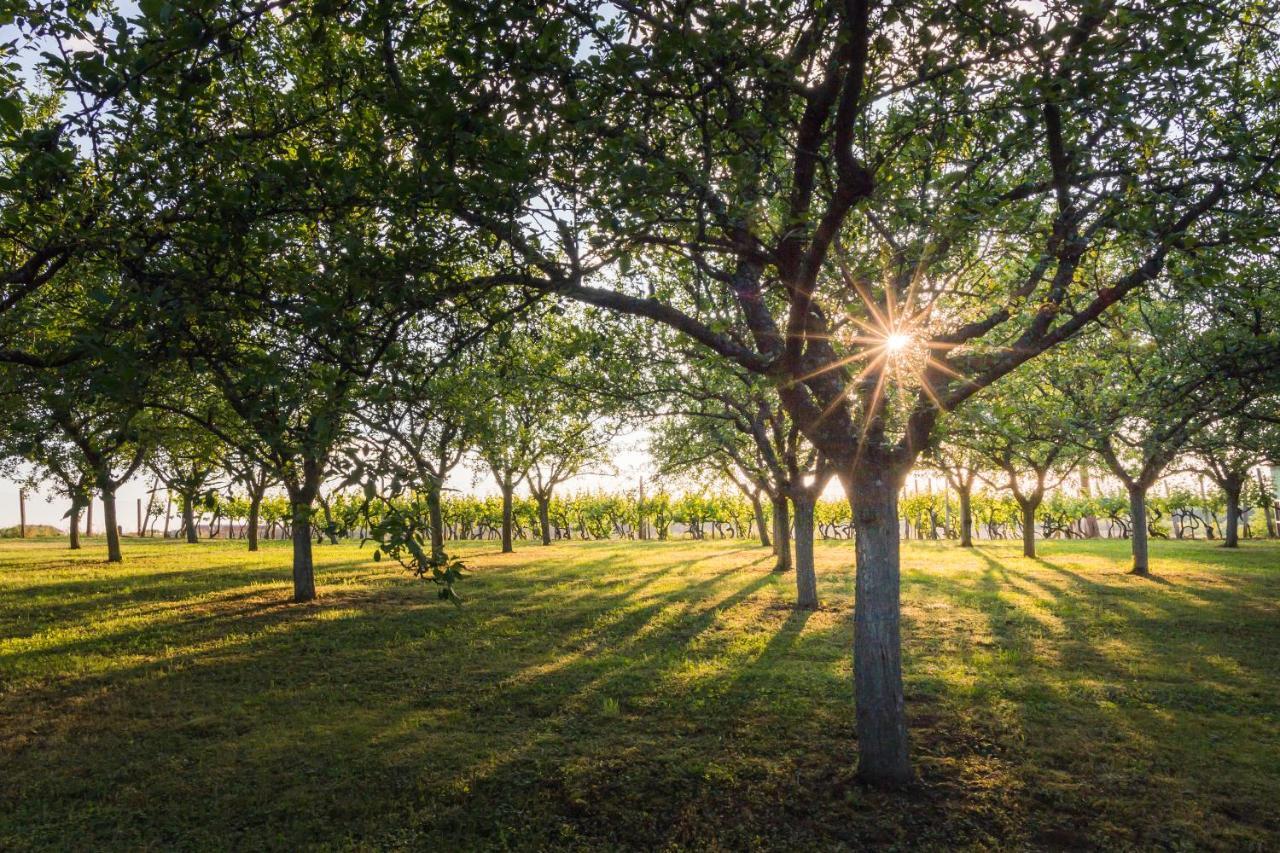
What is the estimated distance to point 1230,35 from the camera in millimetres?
9023

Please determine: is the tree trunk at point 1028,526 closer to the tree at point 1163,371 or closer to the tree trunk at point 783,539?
the tree at point 1163,371

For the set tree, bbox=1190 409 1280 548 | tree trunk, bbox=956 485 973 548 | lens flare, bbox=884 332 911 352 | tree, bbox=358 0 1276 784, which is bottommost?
tree trunk, bbox=956 485 973 548

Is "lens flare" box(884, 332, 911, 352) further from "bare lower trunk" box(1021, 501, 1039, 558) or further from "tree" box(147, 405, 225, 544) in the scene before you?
"bare lower trunk" box(1021, 501, 1039, 558)

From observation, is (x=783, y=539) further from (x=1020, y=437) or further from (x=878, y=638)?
(x=878, y=638)

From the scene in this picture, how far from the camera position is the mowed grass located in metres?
6.69

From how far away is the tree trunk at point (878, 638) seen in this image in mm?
7445

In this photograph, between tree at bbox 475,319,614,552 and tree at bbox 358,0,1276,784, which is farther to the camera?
tree at bbox 475,319,614,552

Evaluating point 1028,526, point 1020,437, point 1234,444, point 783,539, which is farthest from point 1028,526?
point 1020,437

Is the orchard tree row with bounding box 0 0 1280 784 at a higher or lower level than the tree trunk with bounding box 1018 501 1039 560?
higher

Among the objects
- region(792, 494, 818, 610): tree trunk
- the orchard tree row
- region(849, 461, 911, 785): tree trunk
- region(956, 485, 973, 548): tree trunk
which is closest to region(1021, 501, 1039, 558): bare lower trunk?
region(956, 485, 973, 548): tree trunk

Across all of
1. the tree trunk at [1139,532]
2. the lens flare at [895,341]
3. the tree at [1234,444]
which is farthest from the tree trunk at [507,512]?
the lens flare at [895,341]

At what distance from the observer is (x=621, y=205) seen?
17.7ft

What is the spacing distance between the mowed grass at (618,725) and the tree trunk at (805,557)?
64 centimetres

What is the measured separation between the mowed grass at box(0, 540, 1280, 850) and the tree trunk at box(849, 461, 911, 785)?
0.35 meters
